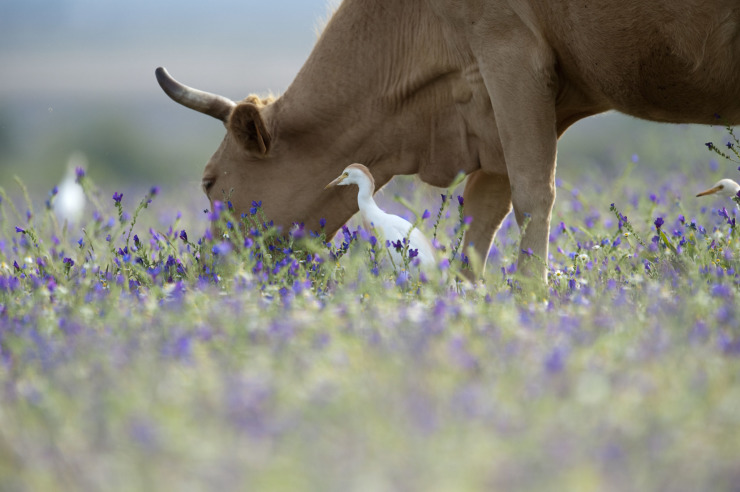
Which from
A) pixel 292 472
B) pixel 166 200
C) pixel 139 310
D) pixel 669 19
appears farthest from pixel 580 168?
pixel 292 472

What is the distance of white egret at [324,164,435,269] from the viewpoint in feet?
14.0

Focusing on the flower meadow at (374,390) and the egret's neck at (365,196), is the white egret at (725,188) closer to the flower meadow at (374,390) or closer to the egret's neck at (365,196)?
the flower meadow at (374,390)

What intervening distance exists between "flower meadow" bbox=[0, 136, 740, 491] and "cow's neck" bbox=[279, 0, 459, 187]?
1.56 m

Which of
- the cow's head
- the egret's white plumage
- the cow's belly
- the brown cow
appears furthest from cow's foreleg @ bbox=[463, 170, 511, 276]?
the egret's white plumage

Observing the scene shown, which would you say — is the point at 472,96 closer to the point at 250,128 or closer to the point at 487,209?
the point at 487,209

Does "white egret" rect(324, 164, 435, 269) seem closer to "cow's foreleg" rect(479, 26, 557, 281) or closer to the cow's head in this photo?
the cow's head

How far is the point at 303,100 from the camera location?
4977mm

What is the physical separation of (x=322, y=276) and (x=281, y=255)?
1.59 feet

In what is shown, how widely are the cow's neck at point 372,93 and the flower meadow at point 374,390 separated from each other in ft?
5.13

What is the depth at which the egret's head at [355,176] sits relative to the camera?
459 centimetres

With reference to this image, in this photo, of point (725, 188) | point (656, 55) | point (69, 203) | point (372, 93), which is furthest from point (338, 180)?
point (69, 203)

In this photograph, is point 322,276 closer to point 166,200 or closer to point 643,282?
point 643,282

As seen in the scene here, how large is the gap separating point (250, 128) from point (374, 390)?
114 inches

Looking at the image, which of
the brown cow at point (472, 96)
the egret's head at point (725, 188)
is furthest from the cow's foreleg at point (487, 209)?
the egret's head at point (725, 188)
